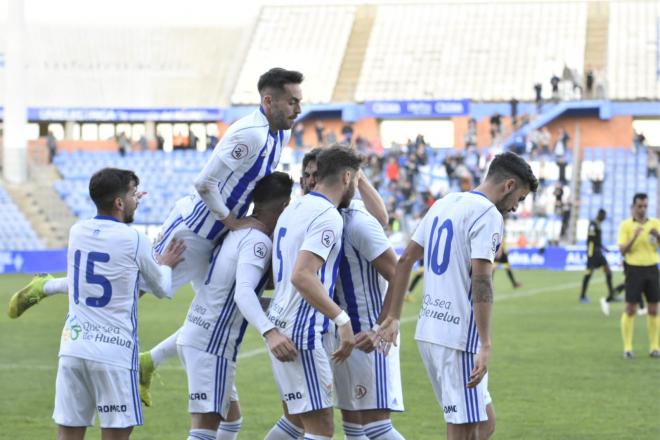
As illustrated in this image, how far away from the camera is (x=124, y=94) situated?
58000 mm

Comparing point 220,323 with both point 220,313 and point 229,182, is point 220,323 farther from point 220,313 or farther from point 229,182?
point 229,182

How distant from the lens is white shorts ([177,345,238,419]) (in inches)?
303

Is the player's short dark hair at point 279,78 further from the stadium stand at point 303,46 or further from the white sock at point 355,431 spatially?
the stadium stand at point 303,46

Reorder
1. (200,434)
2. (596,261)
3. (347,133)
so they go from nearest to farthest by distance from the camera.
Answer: (200,434) → (596,261) → (347,133)

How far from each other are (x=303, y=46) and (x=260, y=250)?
170 feet

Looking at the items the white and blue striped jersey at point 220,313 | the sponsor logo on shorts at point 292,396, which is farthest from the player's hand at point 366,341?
the white and blue striped jersey at point 220,313

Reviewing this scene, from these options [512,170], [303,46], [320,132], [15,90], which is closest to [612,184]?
[320,132]

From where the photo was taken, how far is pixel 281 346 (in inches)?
274

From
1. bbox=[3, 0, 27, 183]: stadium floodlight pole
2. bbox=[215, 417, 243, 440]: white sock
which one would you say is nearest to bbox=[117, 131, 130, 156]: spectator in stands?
bbox=[3, 0, 27, 183]: stadium floodlight pole

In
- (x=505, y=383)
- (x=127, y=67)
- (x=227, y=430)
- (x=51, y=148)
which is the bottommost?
(x=505, y=383)

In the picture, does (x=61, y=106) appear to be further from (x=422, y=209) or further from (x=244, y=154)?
(x=244, y=154)

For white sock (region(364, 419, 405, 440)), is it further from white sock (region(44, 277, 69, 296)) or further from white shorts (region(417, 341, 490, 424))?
white sock (region(44, 277, 69, 296))

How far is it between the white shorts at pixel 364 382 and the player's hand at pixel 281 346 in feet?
1.97

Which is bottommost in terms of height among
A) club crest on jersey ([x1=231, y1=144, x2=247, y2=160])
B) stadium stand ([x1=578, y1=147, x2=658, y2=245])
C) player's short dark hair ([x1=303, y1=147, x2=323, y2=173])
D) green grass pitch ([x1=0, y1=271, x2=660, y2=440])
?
green grass pitch ([x1=0, y1=271, x2=660, y2=440])
